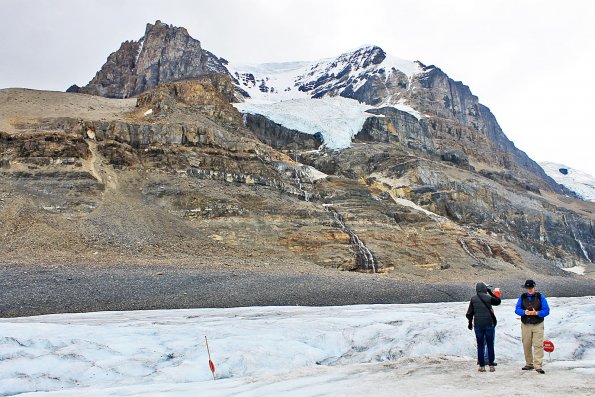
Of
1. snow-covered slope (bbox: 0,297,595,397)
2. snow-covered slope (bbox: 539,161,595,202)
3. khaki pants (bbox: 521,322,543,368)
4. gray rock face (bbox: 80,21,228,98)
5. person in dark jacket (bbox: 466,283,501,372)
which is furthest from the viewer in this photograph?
snow-covered slope (bbox: 539,161,595,202)

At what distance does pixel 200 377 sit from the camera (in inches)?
330

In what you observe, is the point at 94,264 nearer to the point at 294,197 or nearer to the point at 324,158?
the point at 294,197

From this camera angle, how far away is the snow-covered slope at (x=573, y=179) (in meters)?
140

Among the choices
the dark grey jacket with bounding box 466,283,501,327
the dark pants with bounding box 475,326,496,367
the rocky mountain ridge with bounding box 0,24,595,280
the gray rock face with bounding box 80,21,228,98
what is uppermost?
the gray rock face with bounding box 80,21,228,98

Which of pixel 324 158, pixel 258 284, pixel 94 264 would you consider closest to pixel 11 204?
pixel 94 264

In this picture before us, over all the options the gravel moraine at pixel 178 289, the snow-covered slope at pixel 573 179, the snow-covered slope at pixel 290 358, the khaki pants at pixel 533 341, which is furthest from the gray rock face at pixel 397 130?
the snow-covered slope at pixel 573 179

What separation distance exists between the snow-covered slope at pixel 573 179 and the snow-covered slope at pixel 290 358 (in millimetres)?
148408

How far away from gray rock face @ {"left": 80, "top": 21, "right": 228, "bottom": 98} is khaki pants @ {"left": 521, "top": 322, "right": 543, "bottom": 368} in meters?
87.6

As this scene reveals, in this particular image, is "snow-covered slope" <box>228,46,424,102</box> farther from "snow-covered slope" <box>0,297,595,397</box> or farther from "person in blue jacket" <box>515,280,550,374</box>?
"person in blue jacket" <box>515,280,550,374</box>

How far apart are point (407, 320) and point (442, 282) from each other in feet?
66.3

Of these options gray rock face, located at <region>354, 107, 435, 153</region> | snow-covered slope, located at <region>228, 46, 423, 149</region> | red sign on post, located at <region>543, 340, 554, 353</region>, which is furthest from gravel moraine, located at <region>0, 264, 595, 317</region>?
snow-covered slope, located at <region>228, 46, 423, 149</region>

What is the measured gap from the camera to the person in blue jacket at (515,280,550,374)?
753cm

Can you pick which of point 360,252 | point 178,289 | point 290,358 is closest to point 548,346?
point 290,358

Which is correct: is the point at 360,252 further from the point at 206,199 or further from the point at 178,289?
the point at 178,289
